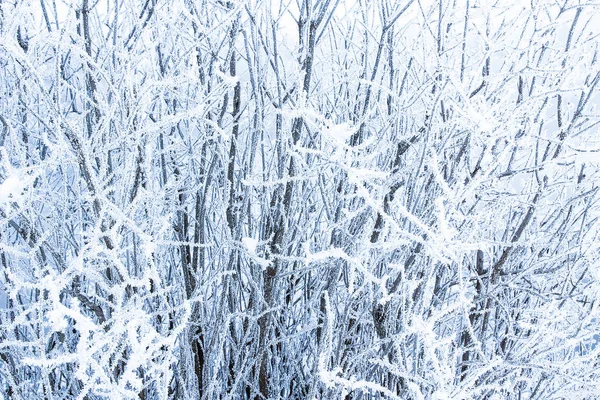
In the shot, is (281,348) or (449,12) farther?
(281,348)

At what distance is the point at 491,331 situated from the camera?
2.90 meters

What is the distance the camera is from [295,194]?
2.30 m

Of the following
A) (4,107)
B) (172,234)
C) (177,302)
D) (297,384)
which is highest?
(4,107)

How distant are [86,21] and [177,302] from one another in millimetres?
1359

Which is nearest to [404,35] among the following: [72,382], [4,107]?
[4,107]

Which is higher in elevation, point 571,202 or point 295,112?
point 295,112

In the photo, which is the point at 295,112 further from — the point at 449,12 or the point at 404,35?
the point at 404,35

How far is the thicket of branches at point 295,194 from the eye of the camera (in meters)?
1.71

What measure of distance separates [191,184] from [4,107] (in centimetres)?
86

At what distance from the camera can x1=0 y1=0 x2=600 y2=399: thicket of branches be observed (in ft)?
5.61

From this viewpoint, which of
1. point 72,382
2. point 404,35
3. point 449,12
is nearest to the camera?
point 449,12

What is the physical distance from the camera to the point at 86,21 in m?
1.72

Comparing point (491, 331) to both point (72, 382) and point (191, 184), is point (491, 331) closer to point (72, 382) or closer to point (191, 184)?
point (191, 184)

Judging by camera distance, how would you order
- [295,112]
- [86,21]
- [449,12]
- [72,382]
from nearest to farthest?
1. [295,112]
2. [86,21]
3. [449,12]
4. [72,382]
